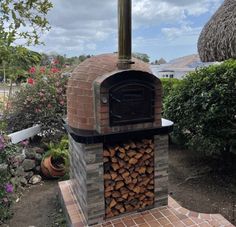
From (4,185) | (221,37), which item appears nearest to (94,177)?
(4,185)

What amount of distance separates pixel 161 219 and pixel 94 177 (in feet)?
3.43

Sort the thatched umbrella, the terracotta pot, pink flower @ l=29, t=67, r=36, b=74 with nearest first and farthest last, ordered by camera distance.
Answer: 1. the thatched umbrella
2. the terracotta pot
3. pink flower @ l=29, t=67, r=36, b=74

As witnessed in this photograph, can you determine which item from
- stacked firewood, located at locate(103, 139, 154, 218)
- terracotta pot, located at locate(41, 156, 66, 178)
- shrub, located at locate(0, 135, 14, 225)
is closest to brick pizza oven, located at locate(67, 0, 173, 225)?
stacked firewood, located at locate(103, 139, 154, 218)

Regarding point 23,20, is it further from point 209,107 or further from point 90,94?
point 209,107

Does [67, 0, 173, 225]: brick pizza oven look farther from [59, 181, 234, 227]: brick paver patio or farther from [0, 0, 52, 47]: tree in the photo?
[0, 0, 52, 47]: tree

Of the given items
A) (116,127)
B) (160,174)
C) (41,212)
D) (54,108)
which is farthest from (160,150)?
(54,108)

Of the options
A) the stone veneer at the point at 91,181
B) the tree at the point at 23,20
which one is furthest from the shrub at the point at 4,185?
the tree at the point at 23,20

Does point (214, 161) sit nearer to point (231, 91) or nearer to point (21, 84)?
point (231, 91)

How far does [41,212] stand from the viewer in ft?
12.7

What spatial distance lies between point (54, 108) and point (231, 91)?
390 centimetres

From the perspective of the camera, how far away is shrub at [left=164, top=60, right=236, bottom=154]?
4297mm

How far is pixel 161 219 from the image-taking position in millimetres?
3188

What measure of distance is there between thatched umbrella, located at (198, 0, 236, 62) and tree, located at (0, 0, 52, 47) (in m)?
3.31

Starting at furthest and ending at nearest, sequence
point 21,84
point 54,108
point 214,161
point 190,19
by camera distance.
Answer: point 21,84
point 54,108
point 214,161
point 190,19
